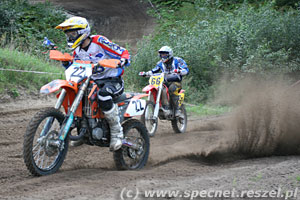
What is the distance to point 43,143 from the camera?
486cm

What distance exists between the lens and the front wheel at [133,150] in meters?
5.72

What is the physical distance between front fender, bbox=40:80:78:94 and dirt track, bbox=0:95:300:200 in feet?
3.42

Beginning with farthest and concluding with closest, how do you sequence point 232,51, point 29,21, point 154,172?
point 29,21 → point 232,51 → point 154,172

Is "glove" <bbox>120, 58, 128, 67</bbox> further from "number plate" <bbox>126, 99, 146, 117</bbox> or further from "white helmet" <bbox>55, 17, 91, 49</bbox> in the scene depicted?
"number plate" <bbox>126, 99, 146, 117</bbox>

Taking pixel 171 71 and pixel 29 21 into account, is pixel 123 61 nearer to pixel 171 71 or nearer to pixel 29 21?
pixel 171 71

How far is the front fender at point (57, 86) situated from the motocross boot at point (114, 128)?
598 millimetres

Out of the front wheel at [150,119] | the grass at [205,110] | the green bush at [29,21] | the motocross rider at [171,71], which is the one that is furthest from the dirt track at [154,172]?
the green bush at [29,21]

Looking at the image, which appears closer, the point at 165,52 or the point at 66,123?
the point at 66,123

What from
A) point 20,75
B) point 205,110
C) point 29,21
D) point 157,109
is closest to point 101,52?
point 157,109

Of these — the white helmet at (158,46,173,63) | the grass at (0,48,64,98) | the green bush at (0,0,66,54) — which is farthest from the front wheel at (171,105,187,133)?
the green bush at (0,0,66,54)

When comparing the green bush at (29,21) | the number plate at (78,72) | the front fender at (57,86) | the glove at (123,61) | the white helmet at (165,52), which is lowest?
the front fender at (57,86)

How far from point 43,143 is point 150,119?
176 inches

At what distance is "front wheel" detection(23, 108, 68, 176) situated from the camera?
4.71 metres

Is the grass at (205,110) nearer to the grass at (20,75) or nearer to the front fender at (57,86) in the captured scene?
the grass at (20,75)
